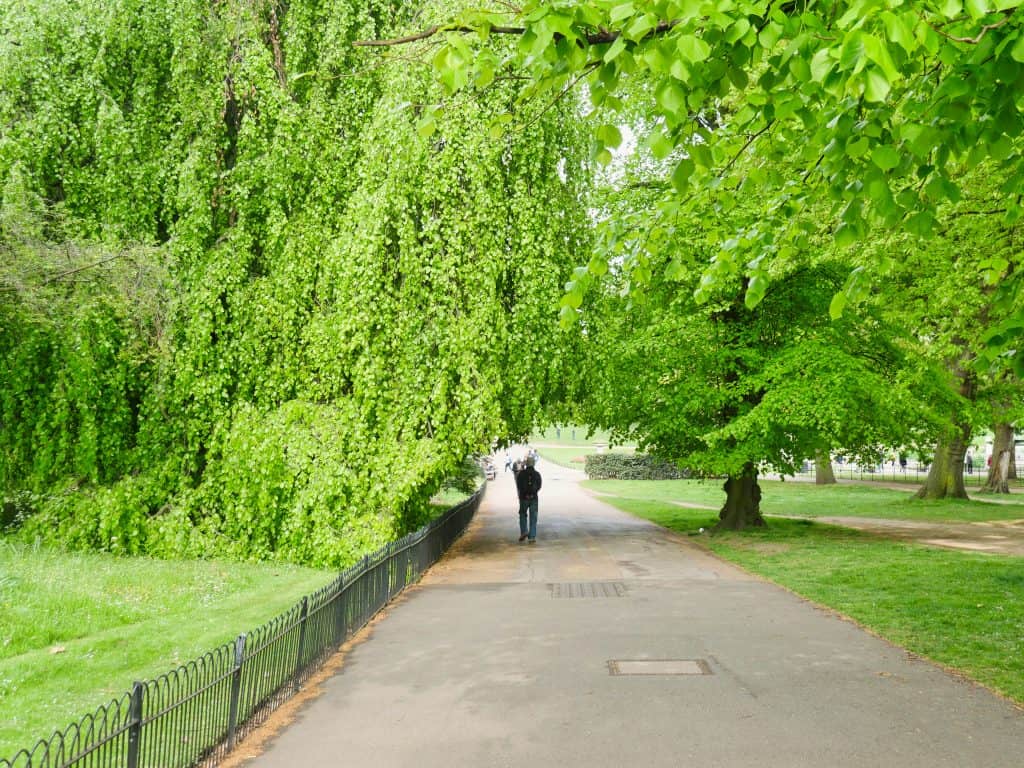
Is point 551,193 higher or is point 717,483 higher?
point 551,193

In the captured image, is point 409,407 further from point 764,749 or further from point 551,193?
point 764,749

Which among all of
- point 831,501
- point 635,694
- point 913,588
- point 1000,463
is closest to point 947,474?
point 831,501

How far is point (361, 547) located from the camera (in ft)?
42.9

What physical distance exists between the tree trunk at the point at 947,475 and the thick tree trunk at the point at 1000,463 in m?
5.81

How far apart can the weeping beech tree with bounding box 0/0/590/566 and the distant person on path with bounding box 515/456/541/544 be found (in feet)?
7.99

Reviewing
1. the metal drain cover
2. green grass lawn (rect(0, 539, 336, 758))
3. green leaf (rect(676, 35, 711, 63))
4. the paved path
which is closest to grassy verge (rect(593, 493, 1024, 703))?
the paved path

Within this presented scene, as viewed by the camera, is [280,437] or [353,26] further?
[353,26]

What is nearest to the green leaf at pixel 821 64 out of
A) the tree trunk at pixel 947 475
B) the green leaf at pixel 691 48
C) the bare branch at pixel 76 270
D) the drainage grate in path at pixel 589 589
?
the green leaf at pixel 691 48

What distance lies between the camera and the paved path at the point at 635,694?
528 centimetres

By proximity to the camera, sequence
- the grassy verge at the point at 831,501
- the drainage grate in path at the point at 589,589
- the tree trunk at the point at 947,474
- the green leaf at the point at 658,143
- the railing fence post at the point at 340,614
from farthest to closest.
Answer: the tree trunk at the point at 947,474 < the grassy verge at the point at 831,501 < the drainage grate in path at the point at 589,589 < the railing fence post at the point at 340,614 < the green leaf at the point at 658,143

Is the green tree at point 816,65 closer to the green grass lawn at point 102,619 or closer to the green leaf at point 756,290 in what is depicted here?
the green leaf at point 756,290

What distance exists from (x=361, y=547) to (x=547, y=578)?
3.20 meters

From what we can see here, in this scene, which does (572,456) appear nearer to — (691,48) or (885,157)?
(885,157)

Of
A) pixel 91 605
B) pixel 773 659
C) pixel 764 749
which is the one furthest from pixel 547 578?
pixel 764 749
